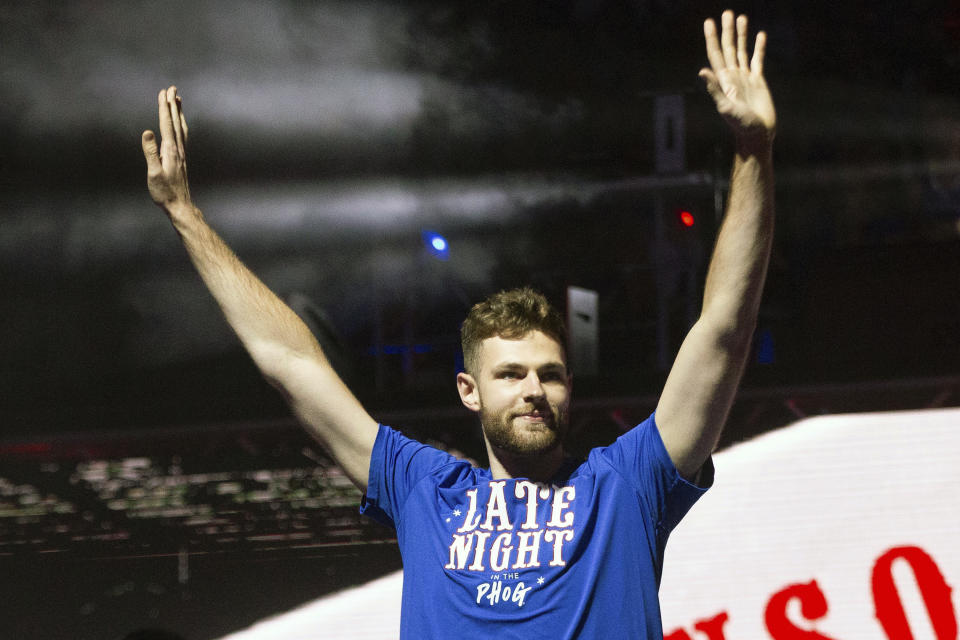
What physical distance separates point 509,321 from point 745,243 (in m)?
0.37

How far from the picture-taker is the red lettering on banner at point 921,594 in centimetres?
240

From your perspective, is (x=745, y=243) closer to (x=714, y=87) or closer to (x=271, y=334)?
(x=714, y=87)

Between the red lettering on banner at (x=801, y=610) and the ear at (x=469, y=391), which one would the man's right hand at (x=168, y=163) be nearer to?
the ear at (x=469, y=391)

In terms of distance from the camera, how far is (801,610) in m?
2.43

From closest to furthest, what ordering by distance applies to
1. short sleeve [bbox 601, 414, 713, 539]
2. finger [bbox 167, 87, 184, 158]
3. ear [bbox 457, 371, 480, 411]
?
short sleeve [bbox 601, 414, 713, 539], ear [bbox 457, 371, 480, 411], finger [bbox 167, 87, 184, 158]

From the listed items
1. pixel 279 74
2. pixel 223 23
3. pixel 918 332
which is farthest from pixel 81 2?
pixel 918 332

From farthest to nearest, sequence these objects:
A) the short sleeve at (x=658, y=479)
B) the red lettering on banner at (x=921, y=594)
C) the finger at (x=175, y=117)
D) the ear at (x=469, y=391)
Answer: the red lettering on banner at (x=921, y=594)
the finger at (x=175, y=117)
the ear at (x=469, y=391)
the short sleeve at (x=658, y=479)

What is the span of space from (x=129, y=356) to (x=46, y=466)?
14.1 inches

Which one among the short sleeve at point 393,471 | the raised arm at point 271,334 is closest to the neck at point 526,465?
the short sleeve at point 393,471

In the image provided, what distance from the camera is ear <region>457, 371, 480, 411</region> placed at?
1.57 meters

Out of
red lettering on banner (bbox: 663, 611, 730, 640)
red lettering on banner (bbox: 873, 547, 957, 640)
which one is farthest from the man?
red lettering on banner (bbox: 873, 547, 957, 640)

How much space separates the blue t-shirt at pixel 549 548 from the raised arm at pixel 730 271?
6 cm

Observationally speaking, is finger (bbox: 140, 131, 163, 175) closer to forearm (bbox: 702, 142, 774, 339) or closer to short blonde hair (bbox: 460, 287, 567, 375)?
short blonde hair (bbox: 460, 287, 567, 375)

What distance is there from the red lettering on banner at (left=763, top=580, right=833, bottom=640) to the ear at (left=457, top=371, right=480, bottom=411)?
4.05 feet
